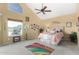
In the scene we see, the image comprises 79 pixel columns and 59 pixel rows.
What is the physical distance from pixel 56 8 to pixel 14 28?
1279 millimetres

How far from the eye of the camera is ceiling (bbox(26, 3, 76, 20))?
12.6 feet

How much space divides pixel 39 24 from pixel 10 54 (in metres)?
1.14

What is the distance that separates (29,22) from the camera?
4.15m

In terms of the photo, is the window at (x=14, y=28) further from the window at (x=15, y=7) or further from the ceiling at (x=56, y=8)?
the ceiling at (x=56, y=8)

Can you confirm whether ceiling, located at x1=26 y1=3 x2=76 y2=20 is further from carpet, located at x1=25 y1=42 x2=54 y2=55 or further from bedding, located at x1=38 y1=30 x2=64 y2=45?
carpet, located at x1=25 y1=42 x2=54 y2=55

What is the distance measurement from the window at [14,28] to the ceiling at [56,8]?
59cm

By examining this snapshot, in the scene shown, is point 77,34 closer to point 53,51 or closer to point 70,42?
point 70,42

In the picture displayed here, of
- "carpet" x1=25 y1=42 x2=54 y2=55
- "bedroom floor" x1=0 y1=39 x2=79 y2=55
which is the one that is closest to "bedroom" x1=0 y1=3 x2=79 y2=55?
"bedroom floor" x1=0 y1=39 x2=79 y2=55

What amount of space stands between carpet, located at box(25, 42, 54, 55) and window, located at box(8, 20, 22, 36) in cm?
53

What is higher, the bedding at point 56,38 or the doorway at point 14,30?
the doorway at point 14,30

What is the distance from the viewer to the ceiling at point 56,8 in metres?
3.84

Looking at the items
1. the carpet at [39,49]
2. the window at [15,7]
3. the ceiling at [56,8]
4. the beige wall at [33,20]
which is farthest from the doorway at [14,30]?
the ceiling at [56,8]

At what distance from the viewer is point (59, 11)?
411 centimetres
